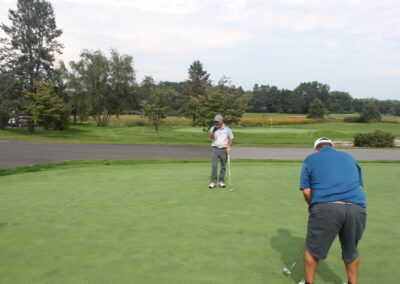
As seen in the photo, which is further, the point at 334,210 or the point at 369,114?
the point at 369,114

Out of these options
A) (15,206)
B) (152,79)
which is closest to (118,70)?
(152,79)

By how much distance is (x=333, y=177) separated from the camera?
12.0 ft

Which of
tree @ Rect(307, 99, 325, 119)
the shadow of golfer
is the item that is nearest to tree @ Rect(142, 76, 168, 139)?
the shadow of golfer

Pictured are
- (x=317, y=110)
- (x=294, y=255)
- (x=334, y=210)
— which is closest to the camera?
(x=334, y=210)

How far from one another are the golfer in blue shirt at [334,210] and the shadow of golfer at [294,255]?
0.29 m

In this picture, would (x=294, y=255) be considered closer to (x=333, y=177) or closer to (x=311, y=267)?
(x=311, y=267)

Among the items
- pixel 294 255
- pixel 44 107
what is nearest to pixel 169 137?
pixel 44 107

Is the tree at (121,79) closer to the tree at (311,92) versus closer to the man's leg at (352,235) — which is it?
the man's leg at (352,235)

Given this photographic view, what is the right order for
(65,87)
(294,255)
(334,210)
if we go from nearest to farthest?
1. (334,210)
2. (294,255)
3. (65,87)

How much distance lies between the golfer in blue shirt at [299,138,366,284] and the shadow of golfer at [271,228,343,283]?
293 mm

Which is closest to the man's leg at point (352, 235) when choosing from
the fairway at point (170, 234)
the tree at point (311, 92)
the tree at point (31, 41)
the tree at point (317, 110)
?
the fairway at point (170, 234)

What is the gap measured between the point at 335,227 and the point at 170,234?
2.50 meters

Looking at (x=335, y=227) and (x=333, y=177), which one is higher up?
(x=333, y=177)

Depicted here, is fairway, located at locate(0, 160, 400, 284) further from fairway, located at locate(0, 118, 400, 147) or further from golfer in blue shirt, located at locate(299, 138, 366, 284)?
fairway, located at locate(0, 118, 400, 147)
